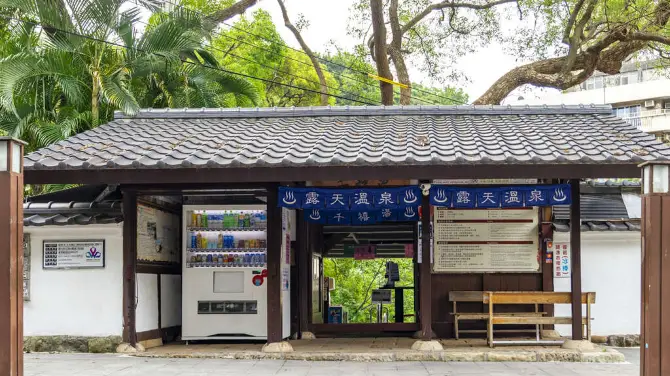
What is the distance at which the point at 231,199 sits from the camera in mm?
13938

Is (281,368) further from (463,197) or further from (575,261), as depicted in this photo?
(575,261)

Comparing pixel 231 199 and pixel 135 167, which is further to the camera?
pixel 231 199

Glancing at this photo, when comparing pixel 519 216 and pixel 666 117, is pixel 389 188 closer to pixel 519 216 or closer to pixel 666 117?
pixel 519 216

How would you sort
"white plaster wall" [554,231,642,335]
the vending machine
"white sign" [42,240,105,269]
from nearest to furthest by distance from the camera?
"white sign" [42,240,105,269], the vending machine, "white plaster wall" [554,231,642,335]

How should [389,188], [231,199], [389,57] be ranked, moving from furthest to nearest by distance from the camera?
1. [389,57]
2. [231,199]
3. [389,188]

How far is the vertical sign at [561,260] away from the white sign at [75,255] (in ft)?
24.3

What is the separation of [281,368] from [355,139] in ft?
12.0

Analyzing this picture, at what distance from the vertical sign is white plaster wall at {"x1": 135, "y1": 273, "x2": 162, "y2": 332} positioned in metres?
6.67

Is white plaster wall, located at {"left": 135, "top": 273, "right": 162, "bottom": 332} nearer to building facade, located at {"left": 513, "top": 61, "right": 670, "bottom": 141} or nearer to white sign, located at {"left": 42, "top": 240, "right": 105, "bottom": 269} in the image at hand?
white sign, located at {"left": 42, "top": 240, "right": 105, "bottom": 269}

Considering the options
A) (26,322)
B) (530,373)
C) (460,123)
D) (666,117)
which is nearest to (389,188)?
(460,123)

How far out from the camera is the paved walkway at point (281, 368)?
1102 centimetres

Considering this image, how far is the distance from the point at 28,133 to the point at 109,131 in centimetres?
456

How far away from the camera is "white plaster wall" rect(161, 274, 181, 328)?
14.3 metres

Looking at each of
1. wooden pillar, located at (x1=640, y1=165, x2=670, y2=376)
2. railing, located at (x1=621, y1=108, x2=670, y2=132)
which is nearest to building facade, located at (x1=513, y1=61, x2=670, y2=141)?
railing, located at (x1=621, y1=108, x2=670, y2=132)
